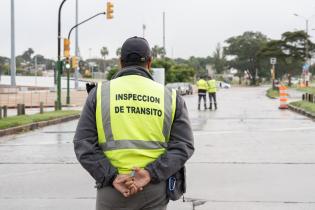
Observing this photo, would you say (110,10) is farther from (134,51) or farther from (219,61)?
(219,61)

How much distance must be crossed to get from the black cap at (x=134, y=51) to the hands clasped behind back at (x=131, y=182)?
692 mm

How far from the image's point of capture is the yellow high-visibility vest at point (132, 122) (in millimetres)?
3396

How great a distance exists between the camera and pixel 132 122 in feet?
11.3

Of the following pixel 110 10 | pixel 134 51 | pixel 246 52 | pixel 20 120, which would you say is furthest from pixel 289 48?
pixel 134 51

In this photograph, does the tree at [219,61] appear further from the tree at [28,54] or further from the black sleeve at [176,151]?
the black sleeve at [176,151]

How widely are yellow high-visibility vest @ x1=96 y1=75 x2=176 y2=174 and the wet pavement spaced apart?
377 cm

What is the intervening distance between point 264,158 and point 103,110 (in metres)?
8.08

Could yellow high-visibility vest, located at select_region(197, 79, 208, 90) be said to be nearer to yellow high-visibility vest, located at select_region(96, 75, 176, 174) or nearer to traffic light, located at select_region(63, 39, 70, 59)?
traffic light, located at select_region(63, 39, 70, 59)

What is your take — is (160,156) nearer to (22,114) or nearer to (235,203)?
(235,203)

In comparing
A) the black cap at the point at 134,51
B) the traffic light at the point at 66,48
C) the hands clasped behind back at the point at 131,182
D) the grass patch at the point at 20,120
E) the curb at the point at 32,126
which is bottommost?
the curb at the point at 32,126

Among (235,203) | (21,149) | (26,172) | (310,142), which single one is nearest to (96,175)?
(235,203)

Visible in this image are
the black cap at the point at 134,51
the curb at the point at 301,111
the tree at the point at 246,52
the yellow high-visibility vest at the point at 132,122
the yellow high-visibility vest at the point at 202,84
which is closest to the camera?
the yellow high-visibility vest at the point at 132,122

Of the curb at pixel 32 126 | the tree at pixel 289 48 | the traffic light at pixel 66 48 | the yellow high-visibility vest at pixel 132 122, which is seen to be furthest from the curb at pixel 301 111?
the tree at pixel 289 48

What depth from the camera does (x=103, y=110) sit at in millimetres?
3482
